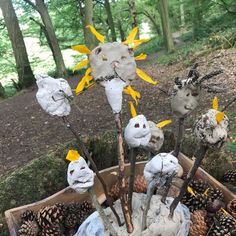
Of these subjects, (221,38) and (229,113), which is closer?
(229,113)

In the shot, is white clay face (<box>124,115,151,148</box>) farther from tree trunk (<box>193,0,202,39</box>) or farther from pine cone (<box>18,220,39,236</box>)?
tree trunk (<box>193,0,202,39</box>)

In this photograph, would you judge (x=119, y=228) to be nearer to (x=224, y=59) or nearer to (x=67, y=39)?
(x=224, y=59)

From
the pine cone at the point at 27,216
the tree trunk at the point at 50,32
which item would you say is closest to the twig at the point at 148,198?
the pine cone at the point at 27,216

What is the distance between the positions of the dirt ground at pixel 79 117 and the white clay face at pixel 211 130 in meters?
1.77

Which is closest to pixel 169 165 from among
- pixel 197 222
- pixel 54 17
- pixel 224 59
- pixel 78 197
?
pixel 197 222

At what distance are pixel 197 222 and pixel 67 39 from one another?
1421 centimetres

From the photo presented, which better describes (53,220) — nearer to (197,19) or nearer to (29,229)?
(29,229)

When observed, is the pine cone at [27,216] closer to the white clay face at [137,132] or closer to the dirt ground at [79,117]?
the white clay face at [137,132]

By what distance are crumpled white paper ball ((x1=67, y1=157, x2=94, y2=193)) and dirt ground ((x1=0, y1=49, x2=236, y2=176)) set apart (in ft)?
5.91

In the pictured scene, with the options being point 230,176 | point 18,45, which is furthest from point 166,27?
point 230,176

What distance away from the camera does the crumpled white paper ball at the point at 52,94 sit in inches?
33.5

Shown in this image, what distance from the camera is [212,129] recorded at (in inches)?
32.3

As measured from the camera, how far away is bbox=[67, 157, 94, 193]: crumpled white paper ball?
0.86 m

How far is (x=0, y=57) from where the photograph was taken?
12.4 meters
